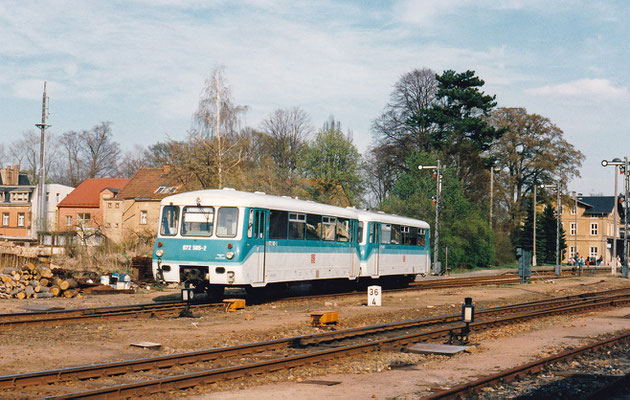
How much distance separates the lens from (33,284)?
20734mm

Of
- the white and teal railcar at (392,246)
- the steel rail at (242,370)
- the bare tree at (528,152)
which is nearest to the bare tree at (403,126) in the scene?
the bare tree at (528,152)

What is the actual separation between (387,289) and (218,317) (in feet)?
45.8

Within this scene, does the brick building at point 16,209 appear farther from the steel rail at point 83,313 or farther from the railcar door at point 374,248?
the steel rail at point 83,313

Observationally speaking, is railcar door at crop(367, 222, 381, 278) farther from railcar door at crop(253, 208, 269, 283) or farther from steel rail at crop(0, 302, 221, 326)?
steel rail at crop(0, 302, 221, 326)

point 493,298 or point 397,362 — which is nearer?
point 397,362

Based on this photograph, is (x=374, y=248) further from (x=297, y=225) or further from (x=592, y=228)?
(x=592, y=228)

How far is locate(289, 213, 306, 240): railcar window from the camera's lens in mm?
20453

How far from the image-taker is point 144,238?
3384 cm

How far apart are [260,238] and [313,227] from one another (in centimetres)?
331

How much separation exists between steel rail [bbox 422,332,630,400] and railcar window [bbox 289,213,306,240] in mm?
9552

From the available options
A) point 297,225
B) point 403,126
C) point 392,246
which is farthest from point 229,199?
point 403,126

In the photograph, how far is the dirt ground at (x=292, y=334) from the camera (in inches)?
358

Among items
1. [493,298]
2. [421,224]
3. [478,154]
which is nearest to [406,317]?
[493,298]

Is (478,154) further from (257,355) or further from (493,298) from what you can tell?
(257,355)
